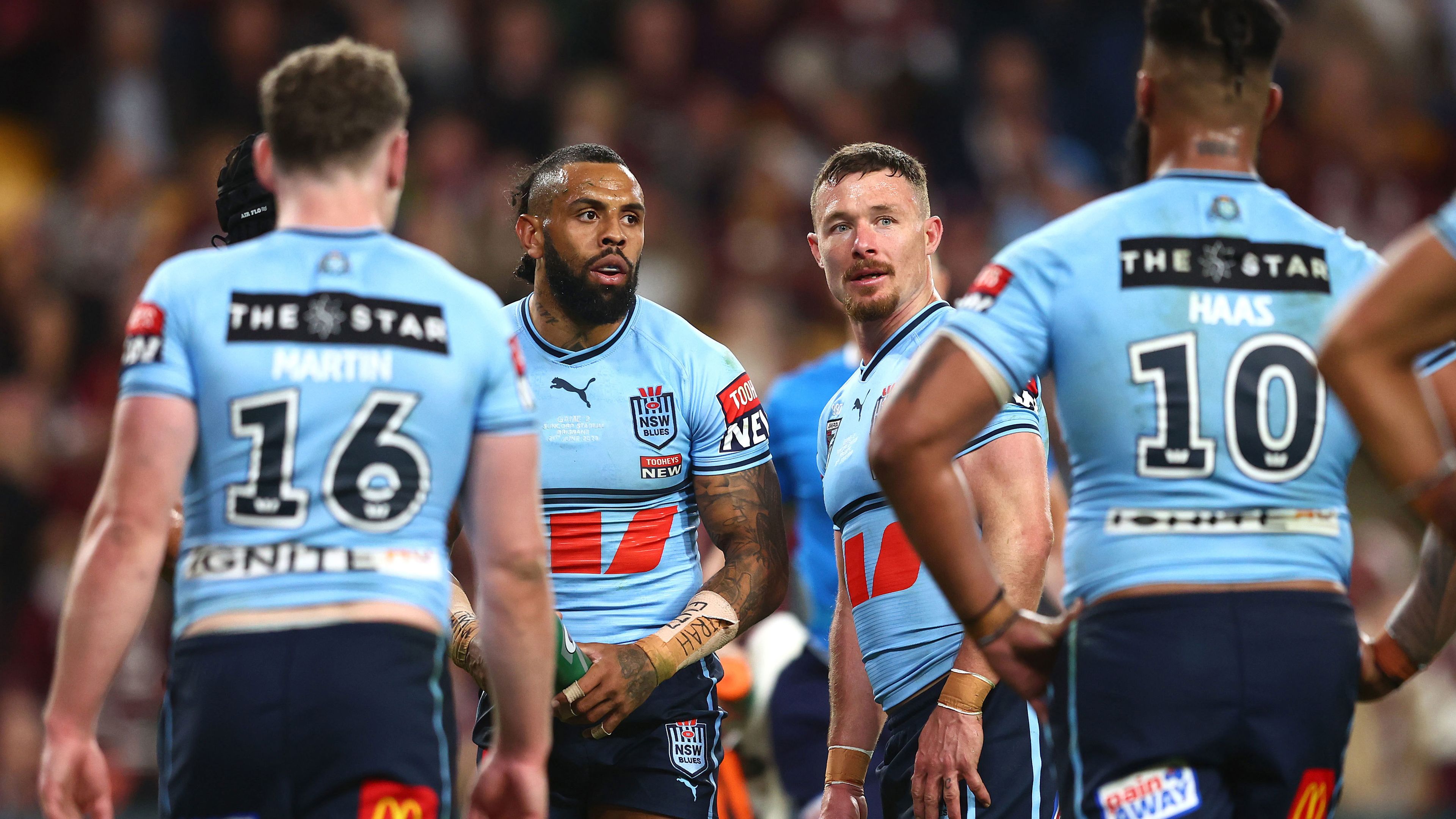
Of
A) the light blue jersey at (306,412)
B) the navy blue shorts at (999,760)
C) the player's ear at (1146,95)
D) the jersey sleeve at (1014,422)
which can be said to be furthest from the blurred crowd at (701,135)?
the light blue jersey at (306,412)

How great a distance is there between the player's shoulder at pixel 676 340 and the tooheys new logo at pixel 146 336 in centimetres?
220

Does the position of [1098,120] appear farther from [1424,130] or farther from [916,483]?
[916,483]

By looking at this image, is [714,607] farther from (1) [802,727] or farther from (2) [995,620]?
(1) [802,727]

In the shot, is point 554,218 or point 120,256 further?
point 120,256

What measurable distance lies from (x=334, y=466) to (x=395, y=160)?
30.8 inches

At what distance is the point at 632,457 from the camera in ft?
17.6

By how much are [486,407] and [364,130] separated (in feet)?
2.34

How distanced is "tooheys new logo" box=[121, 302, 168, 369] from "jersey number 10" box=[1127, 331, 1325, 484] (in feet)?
7.20

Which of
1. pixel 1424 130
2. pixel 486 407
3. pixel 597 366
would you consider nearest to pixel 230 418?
pixel 486 407

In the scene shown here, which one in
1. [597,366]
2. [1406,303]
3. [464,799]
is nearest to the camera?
[1406,303]

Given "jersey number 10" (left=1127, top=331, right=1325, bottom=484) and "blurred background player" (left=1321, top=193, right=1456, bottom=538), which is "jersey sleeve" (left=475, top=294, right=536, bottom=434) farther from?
"blurred background player" (left=1321, top=193, right=1456, bottom=538)

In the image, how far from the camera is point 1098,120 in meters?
14.5

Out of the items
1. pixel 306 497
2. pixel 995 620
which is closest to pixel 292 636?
pixel 306 497

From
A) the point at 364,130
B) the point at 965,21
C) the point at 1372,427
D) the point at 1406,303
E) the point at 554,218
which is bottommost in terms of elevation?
the point at 1372,427
